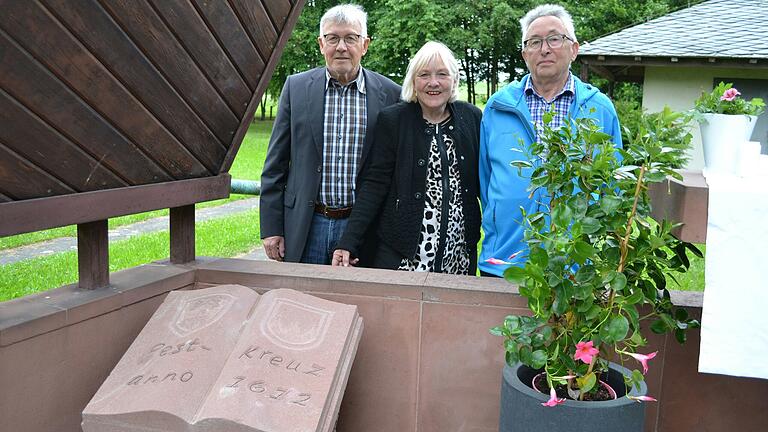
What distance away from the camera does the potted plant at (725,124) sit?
2.12m

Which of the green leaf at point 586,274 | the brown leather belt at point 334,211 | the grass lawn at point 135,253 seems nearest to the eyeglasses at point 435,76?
the brown leather belt at point 334,211

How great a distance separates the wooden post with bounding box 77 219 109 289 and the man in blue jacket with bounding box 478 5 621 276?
1.55m

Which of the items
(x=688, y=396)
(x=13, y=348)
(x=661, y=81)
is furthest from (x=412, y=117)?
(x=661, y=81)

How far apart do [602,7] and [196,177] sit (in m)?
28.1

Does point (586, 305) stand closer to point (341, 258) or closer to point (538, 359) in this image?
point (538, 359)

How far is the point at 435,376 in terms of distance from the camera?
9.54 ft

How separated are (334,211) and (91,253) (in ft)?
4.04

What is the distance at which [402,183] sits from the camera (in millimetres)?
3193

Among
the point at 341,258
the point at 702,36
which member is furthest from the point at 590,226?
the point at 702,36

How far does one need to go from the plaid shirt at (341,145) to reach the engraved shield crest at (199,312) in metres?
0.96

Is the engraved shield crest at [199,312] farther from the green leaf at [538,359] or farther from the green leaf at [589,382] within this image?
the green leaf at [589,382]

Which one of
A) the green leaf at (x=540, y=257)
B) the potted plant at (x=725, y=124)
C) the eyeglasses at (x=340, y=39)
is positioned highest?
the eyeglasses at (x=340, y=39)

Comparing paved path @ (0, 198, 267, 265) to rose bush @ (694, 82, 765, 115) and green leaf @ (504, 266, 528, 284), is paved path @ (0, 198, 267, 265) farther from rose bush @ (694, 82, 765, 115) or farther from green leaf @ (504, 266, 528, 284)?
rose bush @ (694, 82, 765, 115)

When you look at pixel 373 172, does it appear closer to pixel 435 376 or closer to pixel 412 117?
pixel 412 117
